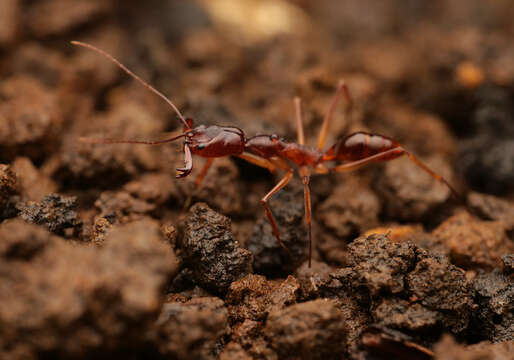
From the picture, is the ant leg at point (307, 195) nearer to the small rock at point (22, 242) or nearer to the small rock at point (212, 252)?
the small rock at point (212, 252)

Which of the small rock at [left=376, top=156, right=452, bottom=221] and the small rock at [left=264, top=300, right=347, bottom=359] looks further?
the small rock at [left=376, top=156, right=452, bottom=221]

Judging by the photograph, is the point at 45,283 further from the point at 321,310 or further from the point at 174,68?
the point at 174,68

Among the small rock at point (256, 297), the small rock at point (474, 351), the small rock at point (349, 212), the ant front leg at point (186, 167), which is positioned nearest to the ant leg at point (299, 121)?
the small rock at point (349, 212)

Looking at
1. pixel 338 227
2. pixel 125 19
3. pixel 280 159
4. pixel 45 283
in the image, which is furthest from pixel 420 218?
pixel 125 19

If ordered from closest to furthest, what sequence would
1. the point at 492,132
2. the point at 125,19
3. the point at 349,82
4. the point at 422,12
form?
the point at 492,132, the point at 349,82, the point at 125,19, the point at 422,12

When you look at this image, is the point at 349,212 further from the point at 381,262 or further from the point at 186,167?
the point at 186,167

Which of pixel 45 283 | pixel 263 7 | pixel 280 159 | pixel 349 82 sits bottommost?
pixel 45 283

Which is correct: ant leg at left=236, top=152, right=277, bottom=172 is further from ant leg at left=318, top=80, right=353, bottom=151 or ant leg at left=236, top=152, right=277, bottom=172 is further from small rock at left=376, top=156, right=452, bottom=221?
small rock at left=376, top=156, right=452, bottom=221

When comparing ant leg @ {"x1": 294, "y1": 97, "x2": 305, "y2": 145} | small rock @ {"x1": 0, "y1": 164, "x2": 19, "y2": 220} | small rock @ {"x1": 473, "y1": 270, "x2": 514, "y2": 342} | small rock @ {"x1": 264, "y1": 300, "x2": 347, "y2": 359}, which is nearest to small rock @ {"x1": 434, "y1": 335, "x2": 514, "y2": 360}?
small rock @ {"x1": 473, "y1": 270, "x2": 514, "y2": 342}
